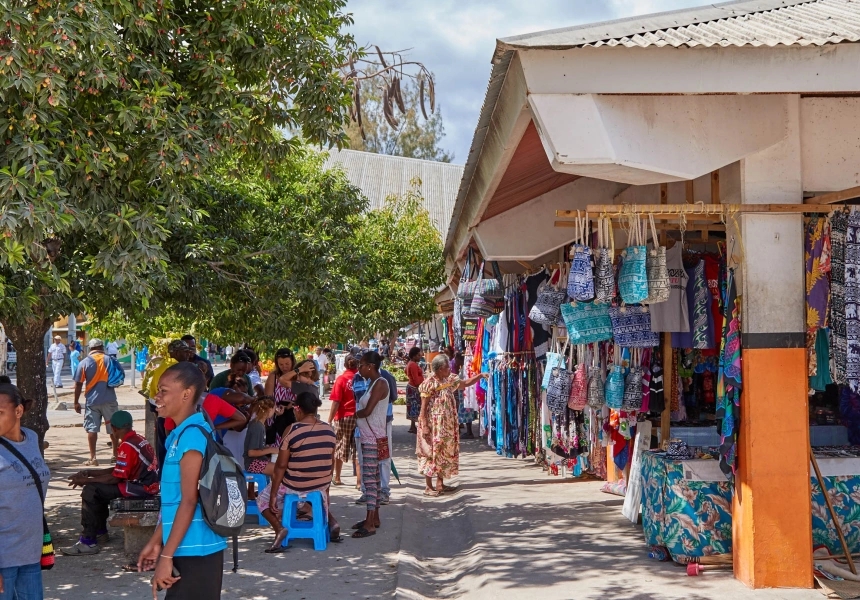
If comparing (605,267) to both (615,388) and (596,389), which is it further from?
(596,389)

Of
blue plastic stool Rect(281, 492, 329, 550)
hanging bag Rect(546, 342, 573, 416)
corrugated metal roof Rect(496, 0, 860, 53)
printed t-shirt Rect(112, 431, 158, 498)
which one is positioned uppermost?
corrugated metal roof Rect(496, 0, 860, 53)

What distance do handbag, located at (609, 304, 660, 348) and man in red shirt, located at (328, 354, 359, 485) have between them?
4151mm

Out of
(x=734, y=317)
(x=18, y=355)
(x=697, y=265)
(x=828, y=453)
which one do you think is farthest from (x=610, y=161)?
(x=18, y=355)

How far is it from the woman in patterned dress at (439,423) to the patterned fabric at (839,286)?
18.0 ft

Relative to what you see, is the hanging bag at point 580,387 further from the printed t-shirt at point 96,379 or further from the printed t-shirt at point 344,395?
the printed t-shirt at point 96,379

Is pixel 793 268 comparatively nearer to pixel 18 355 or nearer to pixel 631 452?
pixel 631 452

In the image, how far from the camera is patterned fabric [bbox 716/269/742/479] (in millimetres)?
6500

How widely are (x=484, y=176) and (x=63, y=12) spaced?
12.5 ft

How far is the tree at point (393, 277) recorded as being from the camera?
786 inches

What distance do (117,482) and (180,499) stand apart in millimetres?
4413

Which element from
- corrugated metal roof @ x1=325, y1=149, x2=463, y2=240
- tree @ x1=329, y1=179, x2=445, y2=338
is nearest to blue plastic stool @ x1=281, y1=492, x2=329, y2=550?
tree @ x1=329, y1=179, x2=445, y2=338

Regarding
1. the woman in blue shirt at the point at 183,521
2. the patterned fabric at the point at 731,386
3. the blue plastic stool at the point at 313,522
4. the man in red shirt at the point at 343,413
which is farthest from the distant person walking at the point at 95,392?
the woman in blue shirt at the point at 183,521

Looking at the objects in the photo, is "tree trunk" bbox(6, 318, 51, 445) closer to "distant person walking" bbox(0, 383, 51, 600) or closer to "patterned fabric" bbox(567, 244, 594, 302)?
"distant person walking" bbox(0, 383, 51, 600)

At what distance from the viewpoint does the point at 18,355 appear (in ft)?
32.3
